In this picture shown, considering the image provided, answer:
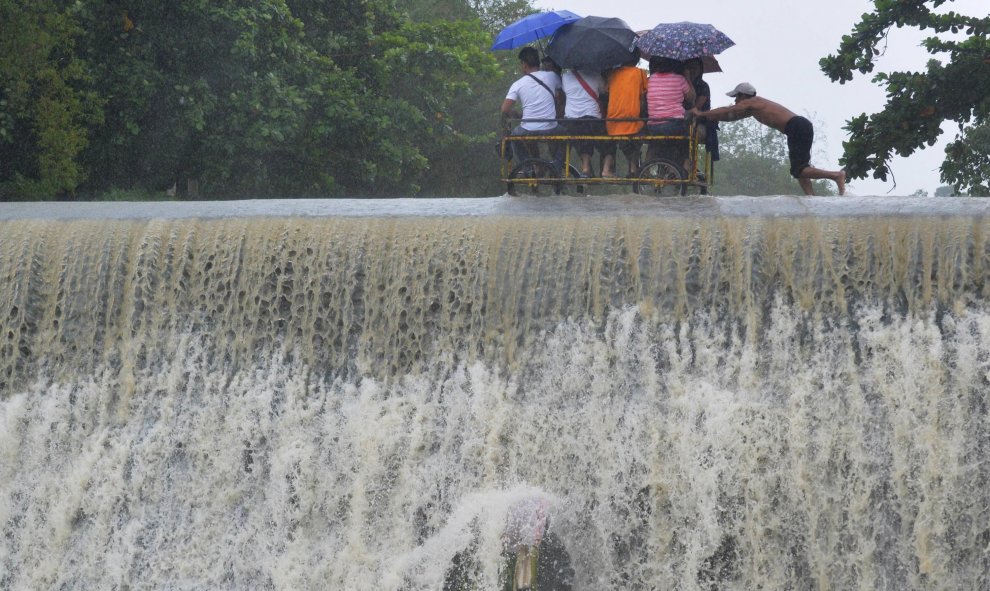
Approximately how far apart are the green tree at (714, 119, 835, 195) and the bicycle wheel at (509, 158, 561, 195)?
34.7 metres

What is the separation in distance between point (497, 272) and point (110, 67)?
29.5ft

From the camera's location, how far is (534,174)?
9.73 metres

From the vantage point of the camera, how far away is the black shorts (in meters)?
9.43

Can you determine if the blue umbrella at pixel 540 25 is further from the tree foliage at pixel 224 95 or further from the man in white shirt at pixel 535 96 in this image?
the tree foliage at pixel 224 95

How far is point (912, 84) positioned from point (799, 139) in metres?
3.67

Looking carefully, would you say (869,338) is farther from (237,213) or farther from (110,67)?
(110,67)

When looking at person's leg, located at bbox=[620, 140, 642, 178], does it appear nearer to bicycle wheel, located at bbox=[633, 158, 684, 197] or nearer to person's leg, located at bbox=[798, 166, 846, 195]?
bicycle wheel, located at bbox=[633, 158, 684, 197]

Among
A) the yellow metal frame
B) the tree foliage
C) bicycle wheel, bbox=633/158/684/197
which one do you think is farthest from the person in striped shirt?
the tree foliage

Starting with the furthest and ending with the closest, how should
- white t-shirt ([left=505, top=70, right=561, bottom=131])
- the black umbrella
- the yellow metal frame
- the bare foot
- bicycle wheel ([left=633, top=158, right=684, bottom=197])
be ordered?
the bare foot → white t-shirt ([left=505, top=70, right=561, bottom=131]) → bicycle wheel ([left=633, top=158, right=684, bottom=197]) → the black umbrella → the yellow metal frame

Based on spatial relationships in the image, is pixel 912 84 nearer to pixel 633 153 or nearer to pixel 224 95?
pixel 633 153

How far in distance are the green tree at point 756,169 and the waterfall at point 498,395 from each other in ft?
119

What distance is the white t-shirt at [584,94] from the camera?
9.45 meters

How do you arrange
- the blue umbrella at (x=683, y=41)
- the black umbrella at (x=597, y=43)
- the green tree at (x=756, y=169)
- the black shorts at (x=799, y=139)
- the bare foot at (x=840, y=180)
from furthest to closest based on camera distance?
the green tree at (x=756, y=169) → the bare foot at (x=840, y=180) → the black shorts at (x=799, y=139) → the black umbrella at (x=597, y=43) → the blue umbrella at (x=683, y=41)

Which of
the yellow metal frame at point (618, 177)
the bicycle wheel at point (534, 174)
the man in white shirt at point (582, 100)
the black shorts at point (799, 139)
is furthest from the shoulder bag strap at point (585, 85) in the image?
the black shorts at point (799, 139)
